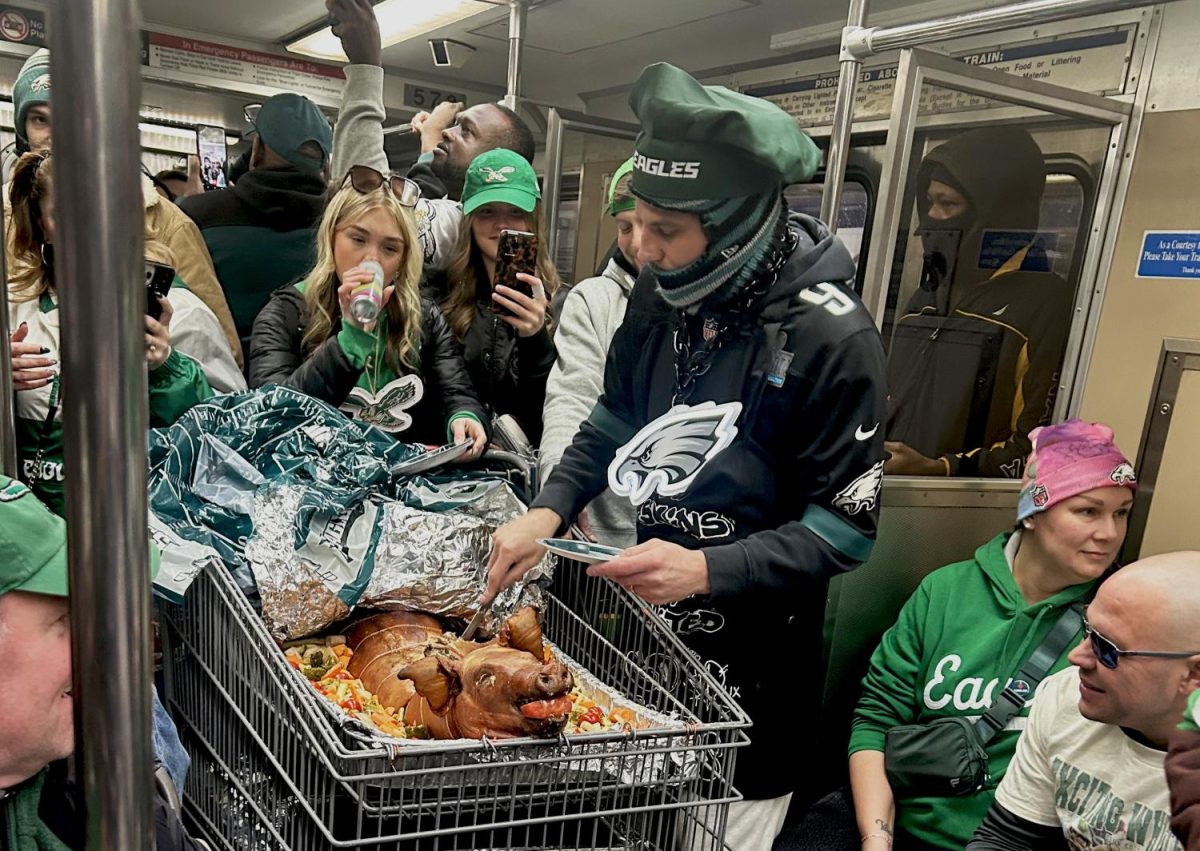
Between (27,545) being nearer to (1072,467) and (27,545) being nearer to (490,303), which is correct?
(490,303)

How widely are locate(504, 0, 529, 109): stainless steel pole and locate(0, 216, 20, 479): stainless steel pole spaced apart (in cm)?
253

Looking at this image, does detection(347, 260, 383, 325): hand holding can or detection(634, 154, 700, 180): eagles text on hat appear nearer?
detection(634, 154, 700, 180): eagles text on hat

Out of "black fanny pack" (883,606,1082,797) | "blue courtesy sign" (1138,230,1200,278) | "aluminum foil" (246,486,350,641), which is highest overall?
"blue courtesy sign" (1138,230,1200,278)

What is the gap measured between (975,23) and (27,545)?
1872mm

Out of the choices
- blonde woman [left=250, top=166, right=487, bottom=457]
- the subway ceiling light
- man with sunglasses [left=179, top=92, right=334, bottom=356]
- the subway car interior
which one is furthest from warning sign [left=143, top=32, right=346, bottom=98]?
blonde woman [left=250, top=166, right=487, bottom=457]

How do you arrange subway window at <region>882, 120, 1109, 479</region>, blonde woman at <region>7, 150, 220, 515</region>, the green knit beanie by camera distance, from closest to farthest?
blonde woman at <region>7, 150, 220, 515</region> → the green knit beanie → subway window at <region>882, 120, 1109, 479</region>

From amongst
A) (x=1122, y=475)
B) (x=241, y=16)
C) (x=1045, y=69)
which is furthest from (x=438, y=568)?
(x=241, y=16)

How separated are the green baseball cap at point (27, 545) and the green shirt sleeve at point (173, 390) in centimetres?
88

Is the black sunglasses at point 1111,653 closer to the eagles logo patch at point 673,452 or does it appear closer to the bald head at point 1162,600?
the bald head at point 1162,600

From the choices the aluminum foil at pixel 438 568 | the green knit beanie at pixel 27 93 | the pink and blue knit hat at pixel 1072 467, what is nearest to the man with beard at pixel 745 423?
the aluminum foil at pixel 438 568

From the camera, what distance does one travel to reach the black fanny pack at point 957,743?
2016mm

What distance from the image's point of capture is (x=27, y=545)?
2.82ft

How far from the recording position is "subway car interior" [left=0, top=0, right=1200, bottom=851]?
1.48 ft

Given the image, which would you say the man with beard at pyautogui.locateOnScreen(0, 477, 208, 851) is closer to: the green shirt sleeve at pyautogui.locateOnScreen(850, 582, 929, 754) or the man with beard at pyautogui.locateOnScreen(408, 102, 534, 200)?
the green shirt sleeve at pyautogui.locateOnScreen(850, 582, 929, 754)
